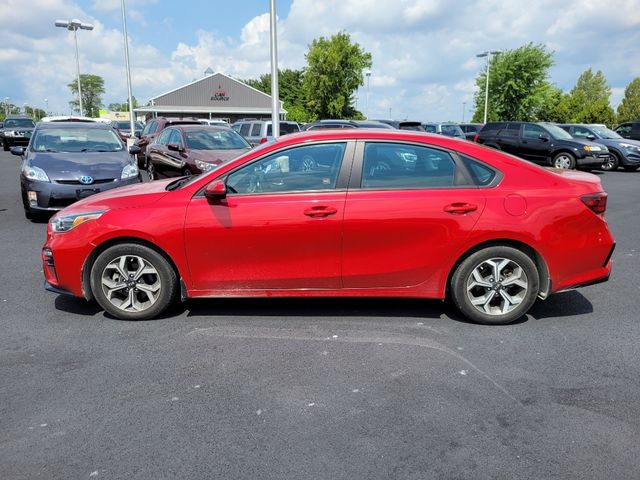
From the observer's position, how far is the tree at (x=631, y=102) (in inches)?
2786

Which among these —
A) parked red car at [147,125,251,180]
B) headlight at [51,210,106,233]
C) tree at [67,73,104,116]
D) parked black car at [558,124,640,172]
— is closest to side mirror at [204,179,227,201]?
headlight at [51,210,106,233]

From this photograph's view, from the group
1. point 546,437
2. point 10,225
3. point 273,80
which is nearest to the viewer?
point 546,437

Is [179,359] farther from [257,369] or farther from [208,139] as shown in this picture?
[208,139]

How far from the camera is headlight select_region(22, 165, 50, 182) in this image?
8578 mm

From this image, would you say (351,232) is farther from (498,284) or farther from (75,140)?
(75,140)

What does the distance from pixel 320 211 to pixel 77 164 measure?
6113mm

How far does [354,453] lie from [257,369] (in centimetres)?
115

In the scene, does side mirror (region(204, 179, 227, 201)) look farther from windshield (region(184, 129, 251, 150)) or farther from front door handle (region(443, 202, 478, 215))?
windshield (region(184, 129, 251, 150))

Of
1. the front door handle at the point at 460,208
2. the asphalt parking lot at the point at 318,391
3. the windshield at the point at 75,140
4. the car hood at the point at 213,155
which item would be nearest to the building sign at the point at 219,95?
the car hood at the point at 213,155

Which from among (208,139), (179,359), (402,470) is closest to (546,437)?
(402,470)

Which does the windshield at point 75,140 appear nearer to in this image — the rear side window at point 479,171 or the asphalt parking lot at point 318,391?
the asphalt parking lot at point 318,391

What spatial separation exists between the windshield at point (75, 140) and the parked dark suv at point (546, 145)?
14.1 meters

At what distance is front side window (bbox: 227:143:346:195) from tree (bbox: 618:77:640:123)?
253 ft

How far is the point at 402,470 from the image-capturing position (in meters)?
2.67
